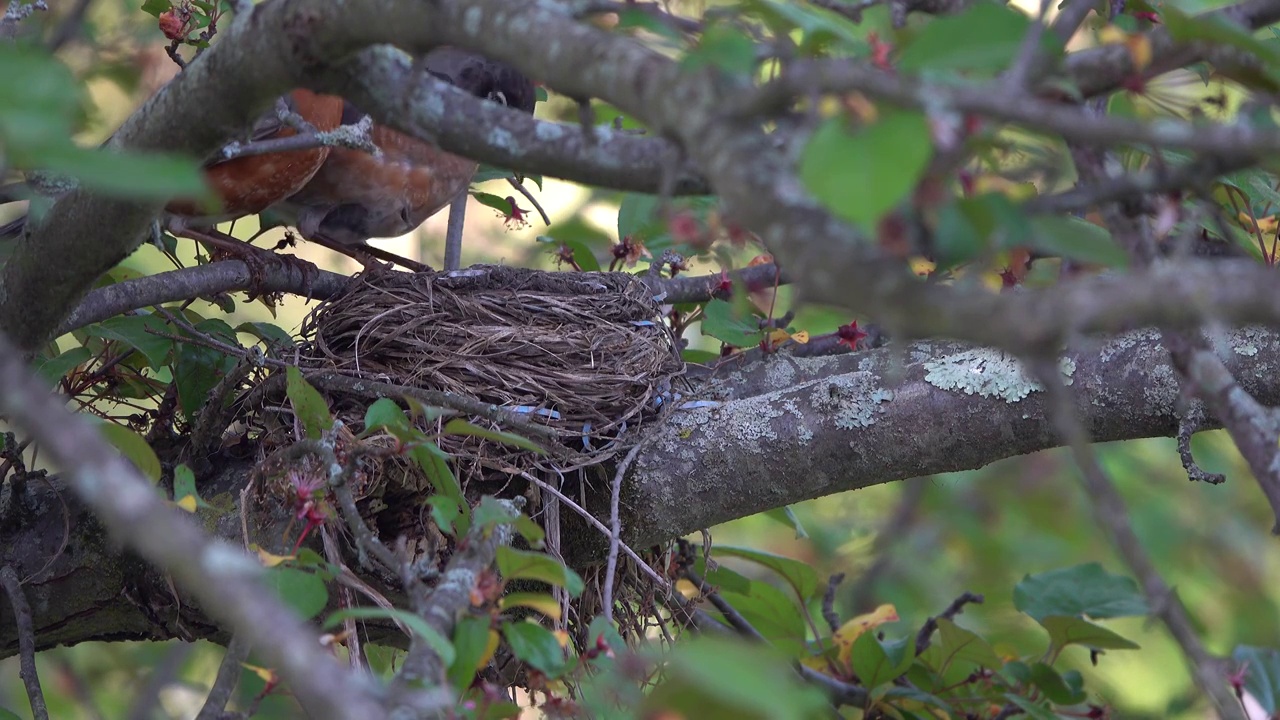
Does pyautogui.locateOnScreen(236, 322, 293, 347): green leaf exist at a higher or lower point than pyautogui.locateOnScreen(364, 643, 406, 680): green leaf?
higher

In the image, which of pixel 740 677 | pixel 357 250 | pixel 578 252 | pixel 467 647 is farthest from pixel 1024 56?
pixel 357 250

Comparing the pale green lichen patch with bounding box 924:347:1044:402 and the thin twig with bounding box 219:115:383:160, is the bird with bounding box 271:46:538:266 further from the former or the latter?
the pale green lichen patch with bounding box 924:347:1044:402

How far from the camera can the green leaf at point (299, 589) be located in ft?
3.66

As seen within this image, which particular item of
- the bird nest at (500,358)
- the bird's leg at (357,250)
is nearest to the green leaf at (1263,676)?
the bird nest at (500,358)

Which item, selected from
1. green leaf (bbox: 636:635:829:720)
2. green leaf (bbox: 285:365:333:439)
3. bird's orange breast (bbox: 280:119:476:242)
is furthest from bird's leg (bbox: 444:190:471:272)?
green leaf (bbox: 636:635:829:720)

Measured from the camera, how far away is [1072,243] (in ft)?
2.24

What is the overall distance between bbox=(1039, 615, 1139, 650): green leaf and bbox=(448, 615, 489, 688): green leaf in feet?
4.43

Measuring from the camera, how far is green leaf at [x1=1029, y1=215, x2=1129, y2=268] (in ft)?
2.20

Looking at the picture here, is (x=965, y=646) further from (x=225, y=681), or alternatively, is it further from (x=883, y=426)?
(x=225, y=681)

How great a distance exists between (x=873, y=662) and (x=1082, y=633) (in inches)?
15.8

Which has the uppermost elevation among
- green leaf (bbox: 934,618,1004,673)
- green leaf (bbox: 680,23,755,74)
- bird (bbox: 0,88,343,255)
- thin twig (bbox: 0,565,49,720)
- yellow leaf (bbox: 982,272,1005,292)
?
green leaf (bbox: 680,23,755,74)

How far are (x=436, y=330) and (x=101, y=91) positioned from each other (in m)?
2.38

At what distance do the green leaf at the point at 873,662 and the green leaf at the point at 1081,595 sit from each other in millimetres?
278

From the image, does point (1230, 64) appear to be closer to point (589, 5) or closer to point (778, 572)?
point (589, 5)
